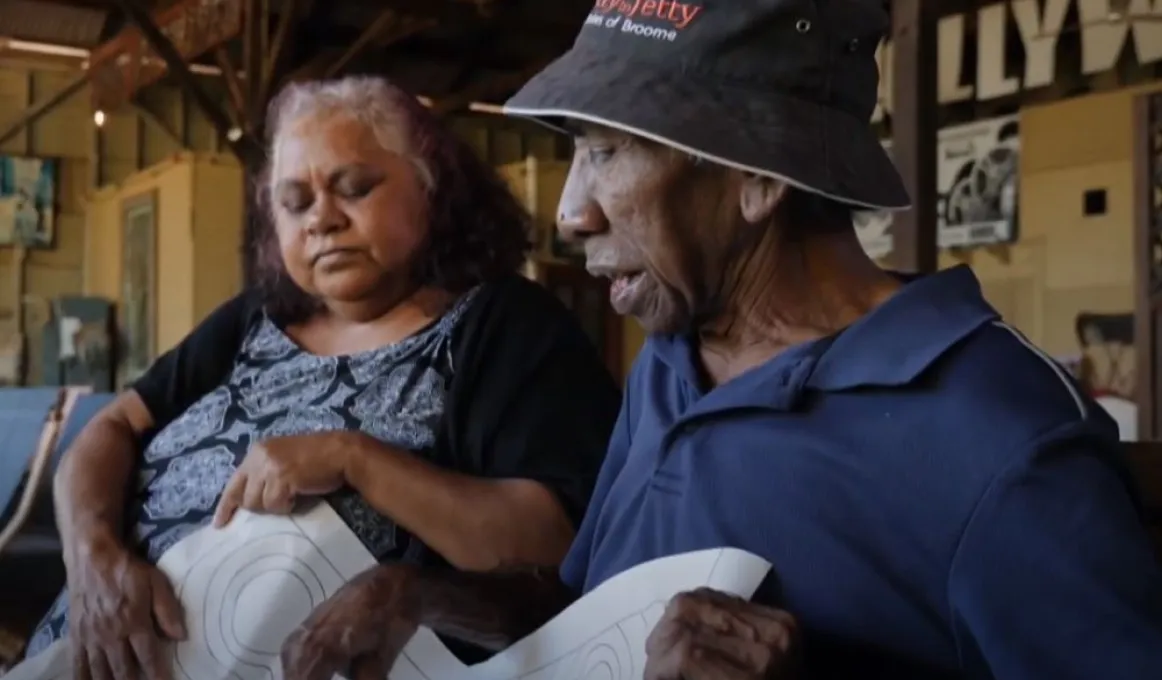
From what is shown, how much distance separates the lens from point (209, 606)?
1.46 meters

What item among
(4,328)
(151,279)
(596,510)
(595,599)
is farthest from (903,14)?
(4,328)

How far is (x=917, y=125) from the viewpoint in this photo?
9.45ft

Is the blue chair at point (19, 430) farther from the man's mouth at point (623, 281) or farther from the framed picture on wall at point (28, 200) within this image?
the framed picture on wall at point (28, 200)

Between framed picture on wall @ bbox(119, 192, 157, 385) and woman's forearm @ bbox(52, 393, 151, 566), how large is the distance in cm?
744

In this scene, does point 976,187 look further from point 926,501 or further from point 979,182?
point 926,501

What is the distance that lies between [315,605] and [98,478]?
532mm

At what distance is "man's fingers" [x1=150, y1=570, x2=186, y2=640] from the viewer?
149 cm

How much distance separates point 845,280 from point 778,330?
0.07 m

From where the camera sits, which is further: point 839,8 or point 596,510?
point 596,510

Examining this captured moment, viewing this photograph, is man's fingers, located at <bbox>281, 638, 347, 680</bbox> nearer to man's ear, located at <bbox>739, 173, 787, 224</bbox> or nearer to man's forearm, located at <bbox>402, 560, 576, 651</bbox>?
man's forearm, located at <bbox>402, 560, 576, 651</bbox>

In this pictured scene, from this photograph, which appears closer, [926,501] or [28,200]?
[926,501]

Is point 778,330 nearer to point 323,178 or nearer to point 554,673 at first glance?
point 554,673

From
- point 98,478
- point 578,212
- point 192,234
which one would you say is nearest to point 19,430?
point 98,478

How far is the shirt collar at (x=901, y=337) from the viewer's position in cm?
101
